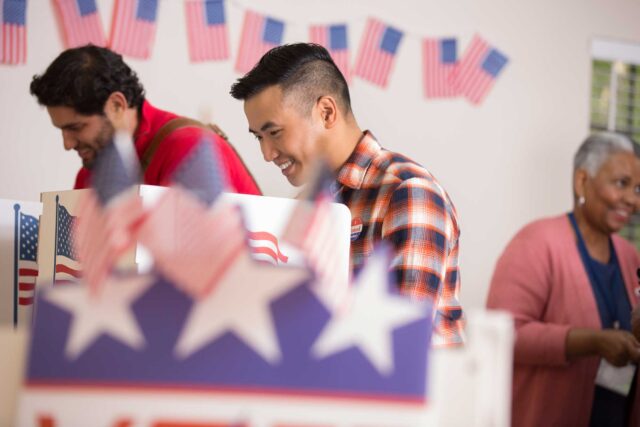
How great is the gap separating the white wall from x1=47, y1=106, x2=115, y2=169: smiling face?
1.37 ft

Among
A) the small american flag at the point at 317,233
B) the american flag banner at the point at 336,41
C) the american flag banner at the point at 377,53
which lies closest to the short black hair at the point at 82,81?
the american flag banner at the point at 336,41

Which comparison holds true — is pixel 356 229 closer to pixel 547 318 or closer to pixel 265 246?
pixel 265 246

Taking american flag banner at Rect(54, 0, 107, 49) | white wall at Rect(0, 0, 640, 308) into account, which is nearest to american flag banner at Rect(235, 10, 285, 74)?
white wall at Rect(0, 0, 640, 308)

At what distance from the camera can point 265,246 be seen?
38.9 inches

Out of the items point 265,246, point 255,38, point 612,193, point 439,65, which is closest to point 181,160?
point 265,246

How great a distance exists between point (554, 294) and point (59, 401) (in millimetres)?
1832

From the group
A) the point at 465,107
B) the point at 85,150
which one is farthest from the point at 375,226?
the point at 465,107

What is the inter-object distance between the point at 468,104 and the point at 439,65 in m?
0.18

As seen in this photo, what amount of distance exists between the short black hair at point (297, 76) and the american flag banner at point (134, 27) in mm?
897

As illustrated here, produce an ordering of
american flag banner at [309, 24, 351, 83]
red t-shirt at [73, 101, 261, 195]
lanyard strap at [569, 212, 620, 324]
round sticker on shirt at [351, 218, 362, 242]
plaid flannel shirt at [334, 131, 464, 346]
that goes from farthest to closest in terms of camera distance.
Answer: american flag banner at [309, 24, 351, 83], lanyard strap at [569, 212, 620, 324], red t-shirt at [73, 101, 261, 195], round sticker on shirt at [351, 218, 362, 242], plaid flannel shirt at [334, 131, 464, 346]

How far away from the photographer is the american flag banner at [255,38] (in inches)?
99.4

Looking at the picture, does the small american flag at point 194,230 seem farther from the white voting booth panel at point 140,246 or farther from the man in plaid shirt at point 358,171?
the man in plaid shirt at point 358,171

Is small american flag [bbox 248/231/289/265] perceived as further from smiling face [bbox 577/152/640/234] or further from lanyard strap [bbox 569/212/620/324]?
smiling face [bbox 577/152/640/234]

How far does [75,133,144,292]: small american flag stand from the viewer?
1.75ft
